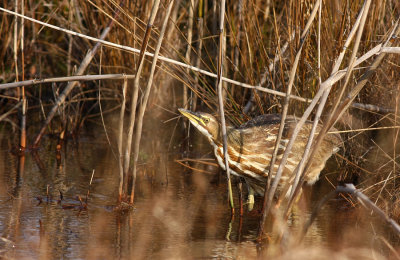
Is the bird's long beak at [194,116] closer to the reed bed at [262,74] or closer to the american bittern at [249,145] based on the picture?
the american bittern at [249,145]

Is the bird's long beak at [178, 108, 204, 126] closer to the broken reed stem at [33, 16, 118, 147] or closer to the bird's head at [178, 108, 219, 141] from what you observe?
the bird's head at [178, 108, 219, 141]

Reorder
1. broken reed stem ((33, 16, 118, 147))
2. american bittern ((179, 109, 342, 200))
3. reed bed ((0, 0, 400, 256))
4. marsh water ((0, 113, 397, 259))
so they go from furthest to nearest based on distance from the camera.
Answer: broken reed stem ((33, 16, 118, 147))
american bittern ((179, 109, 342, 200))
reed bed ((0, 0, 400, 256))
marsh water ((0, 113, 397, 259))

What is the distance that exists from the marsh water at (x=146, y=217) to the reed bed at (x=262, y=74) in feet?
0.49

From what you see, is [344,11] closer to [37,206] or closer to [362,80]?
[362,80]

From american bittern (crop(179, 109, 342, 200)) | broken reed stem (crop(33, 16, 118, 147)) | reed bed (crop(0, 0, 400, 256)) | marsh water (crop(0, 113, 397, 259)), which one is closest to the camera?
marsh water (crop(0, 113, 397, 259))

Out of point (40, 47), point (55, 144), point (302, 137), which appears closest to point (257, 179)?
point (302, 137)

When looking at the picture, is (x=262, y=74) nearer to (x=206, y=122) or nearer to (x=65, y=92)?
(x=206, y=122)

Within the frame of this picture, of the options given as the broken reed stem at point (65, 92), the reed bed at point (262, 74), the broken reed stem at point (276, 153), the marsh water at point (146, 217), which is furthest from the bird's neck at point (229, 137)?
the broken reed stem at point (65, 92)

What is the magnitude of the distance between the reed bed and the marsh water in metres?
0.15

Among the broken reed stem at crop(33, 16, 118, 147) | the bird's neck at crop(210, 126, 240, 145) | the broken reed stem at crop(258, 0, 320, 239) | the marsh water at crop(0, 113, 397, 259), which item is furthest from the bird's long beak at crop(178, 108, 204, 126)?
the broken reed stem at crop(33, 16, 118, 147)

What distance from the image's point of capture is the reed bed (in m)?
3.48

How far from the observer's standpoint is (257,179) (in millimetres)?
Result: 4254

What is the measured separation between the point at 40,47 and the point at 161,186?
259cm

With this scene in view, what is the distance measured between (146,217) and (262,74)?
1.74m
